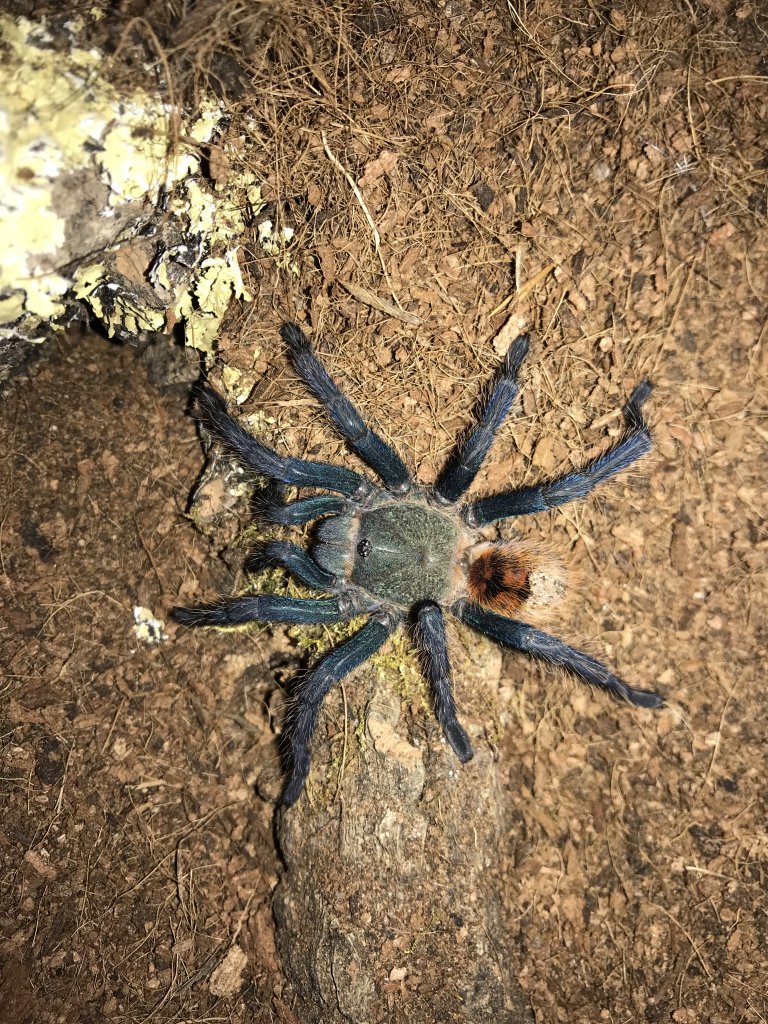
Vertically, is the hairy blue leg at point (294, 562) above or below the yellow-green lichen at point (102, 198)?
below

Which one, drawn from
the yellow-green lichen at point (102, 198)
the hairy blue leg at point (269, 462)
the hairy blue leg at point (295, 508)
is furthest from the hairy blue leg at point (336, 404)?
the yellow-green lichen at point (102, 198)

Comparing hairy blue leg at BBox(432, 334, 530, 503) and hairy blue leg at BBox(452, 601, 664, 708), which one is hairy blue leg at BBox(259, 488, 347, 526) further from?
hairy blue leg at BBox(452, 601, 664, 708)

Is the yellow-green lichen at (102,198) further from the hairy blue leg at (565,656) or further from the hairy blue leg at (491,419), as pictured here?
the hairy blue leg at (565,656)

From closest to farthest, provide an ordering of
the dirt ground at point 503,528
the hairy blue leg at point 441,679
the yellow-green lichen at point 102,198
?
the yellow-green lichen at point 102,198
the hairy blue leg at point 441,679
the dirt ground at point 503,528

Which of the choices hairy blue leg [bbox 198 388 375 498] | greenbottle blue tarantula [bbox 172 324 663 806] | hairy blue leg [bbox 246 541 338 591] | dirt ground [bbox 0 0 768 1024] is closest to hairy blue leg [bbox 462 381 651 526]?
greenbottle blue tarantula [bbox 172 324 663 806]

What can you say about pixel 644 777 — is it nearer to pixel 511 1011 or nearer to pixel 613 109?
pixel 511 1011
